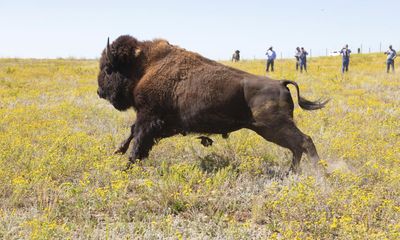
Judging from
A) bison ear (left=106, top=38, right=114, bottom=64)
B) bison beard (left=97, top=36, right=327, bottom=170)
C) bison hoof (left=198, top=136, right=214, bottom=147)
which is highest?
bison ear (left=106, top=38, right=114, bottom=64)

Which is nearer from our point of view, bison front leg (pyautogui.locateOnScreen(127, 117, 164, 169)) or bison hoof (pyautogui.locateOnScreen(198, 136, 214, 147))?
bison front leg (pyautogui.locateOnScreen(127, 117, 164, 169))

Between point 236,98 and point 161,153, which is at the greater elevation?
point 236,98

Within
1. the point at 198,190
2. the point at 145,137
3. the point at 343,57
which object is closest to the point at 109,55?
the point at 145,137

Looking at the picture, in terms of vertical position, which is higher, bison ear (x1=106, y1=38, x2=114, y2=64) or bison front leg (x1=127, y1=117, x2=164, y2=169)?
bison ear (x1=106, y1=38, x2=114, y2=64)

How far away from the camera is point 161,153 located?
6566 millimetres

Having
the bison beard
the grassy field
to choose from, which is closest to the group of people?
the grassy field

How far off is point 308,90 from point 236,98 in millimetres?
11290

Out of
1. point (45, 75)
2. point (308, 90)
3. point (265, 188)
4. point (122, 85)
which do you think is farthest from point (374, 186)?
point (45, 75)

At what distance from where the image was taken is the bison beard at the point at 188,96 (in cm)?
533

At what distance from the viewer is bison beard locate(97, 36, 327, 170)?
17.5 ft

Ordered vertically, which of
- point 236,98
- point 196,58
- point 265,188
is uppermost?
point 196,58

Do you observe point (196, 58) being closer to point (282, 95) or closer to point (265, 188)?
point (282, 95)

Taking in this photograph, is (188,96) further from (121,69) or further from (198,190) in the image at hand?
(198,190)

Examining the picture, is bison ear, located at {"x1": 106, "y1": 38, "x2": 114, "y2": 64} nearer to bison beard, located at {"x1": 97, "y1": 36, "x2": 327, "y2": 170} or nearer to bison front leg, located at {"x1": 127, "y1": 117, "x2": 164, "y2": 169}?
bison beard, located at {"x1": 97, "y1": 36, "x2": 327, "y2": 170}
